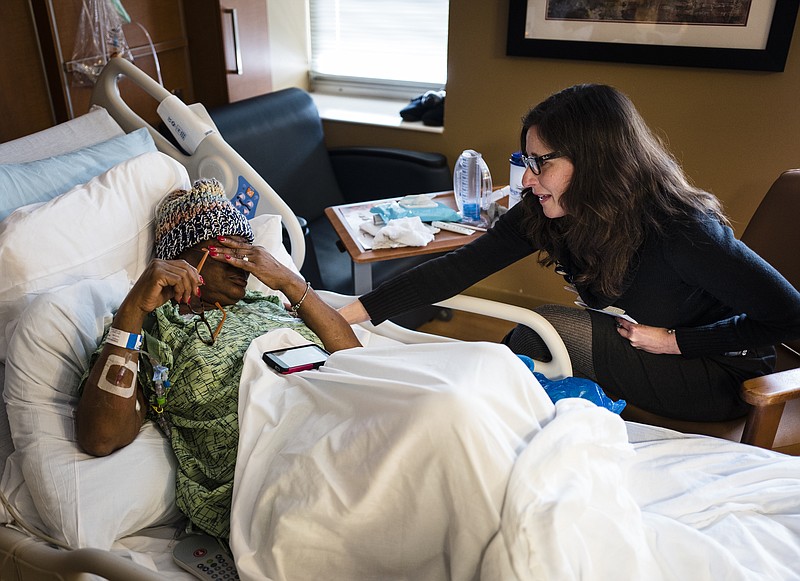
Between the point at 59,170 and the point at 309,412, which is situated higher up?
the point at 59,170

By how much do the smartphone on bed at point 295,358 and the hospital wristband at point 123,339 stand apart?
11.1 inches

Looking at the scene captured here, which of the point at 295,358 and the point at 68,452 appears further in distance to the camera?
the point at 295,358

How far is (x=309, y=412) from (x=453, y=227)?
117 centimetres

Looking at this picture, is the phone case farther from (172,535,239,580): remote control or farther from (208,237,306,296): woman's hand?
(172,535,239,580): remote control

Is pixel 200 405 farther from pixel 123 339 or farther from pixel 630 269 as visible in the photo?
pixel 630 269

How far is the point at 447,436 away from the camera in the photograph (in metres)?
1.21

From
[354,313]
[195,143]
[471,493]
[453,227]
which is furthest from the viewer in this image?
[453,227]

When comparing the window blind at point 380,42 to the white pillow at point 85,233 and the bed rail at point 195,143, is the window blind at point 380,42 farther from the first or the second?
the white pillow at point 85,233

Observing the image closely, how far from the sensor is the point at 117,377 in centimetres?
142

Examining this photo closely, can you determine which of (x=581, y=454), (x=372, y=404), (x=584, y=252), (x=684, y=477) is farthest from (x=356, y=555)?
(x=584, y=252)

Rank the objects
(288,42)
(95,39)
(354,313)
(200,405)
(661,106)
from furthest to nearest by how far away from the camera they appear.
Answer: (288,42) < (661,106) < (95,39) < (354,313) < (200,405)

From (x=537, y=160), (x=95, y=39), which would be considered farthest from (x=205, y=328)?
(x=95, y=39)

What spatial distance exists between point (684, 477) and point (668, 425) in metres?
0.43

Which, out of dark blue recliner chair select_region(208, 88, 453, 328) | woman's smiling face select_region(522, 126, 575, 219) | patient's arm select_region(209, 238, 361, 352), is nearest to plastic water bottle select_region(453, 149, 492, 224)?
dark blue recliner chair select_region(208, 88, 453, 328)
